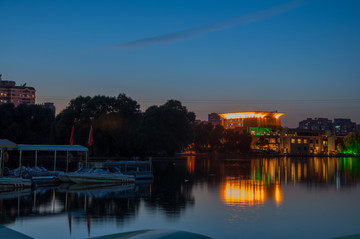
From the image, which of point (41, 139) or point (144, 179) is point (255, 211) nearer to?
point (144, 179)

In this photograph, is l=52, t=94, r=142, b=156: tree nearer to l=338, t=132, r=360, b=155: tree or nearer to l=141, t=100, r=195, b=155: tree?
l=141, t=100, r=195, b=155: tree

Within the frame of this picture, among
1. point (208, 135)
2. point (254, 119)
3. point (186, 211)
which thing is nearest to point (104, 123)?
point (186, 211)

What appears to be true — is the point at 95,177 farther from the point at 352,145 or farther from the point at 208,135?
the point at 352,145

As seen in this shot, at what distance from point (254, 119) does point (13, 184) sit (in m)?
157

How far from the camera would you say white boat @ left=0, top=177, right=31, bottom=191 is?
27203 mm

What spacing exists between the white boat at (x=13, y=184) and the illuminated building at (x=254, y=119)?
499 feet

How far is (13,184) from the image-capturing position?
91.1 ft

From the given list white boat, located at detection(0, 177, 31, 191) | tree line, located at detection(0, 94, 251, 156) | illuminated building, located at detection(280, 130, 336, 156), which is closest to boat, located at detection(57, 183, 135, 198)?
white boat, located at detection(0, 177, 31, 191)

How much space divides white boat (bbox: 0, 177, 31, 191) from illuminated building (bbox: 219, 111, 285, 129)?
152048mm

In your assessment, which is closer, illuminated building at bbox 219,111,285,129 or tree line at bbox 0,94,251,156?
tree line at bbox 0,94,251,156

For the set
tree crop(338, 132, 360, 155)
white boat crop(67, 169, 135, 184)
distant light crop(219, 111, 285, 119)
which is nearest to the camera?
white boat crop(67, 169, 135, 184)

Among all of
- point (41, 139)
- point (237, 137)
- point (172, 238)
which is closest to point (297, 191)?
point (172, 238)

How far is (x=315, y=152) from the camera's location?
178 metres

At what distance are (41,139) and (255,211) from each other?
2378 inches
